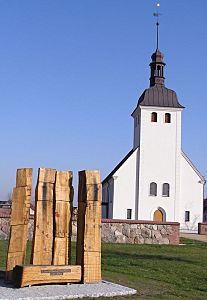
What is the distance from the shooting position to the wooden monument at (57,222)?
27.3ft

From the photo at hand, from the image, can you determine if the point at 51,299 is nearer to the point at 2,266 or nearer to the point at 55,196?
the point at 55,196

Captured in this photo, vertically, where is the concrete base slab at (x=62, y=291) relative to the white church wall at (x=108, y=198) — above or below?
below

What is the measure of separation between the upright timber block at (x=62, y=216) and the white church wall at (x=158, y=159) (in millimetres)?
31759

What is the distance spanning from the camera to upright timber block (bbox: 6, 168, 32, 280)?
832cm

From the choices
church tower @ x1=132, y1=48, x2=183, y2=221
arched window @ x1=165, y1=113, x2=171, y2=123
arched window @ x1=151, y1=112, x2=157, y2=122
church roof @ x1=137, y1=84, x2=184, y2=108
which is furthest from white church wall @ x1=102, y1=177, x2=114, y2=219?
church roof @ x1=137, y1=84, x2=184, y2=108

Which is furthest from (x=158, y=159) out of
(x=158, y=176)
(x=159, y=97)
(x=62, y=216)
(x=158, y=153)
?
(x=62, y=216)

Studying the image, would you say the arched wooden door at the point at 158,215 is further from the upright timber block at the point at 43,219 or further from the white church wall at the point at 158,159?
the upright timber block at the point at 43,219

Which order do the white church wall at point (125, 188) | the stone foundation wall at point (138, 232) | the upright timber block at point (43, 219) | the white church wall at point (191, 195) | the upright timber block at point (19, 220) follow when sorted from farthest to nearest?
the white church wall at point (191, 195), the white church wall at point (125, 188), the stone foundation wall at point (138, 232), the upright timber block at point (43, 219), the upright timber block at point (19, 220)

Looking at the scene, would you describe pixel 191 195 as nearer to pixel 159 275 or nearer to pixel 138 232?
pixel 138 232

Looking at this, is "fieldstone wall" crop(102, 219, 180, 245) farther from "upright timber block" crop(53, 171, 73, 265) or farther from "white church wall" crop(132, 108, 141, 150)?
"white church wall" crop(132, 108, 141, 150)

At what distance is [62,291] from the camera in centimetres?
753

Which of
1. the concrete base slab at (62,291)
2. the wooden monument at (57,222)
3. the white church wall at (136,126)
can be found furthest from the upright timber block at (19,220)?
the white church wall at (136,126)

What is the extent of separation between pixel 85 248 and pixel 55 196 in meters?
1.01

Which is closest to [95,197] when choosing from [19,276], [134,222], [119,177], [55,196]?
[55,196]
